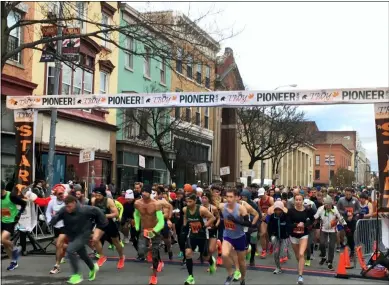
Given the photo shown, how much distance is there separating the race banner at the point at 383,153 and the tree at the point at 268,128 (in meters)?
27.2

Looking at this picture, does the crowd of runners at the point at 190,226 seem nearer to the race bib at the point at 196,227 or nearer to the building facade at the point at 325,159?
the race bib at the point at 196,227

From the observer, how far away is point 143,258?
41.1ft

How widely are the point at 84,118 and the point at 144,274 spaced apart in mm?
15866

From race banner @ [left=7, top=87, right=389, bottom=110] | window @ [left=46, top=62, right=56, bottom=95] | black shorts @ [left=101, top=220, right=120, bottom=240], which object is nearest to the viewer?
black shorts @ [left=101, top=220, right=120, bottom=240]

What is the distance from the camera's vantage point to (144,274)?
10.7 metres

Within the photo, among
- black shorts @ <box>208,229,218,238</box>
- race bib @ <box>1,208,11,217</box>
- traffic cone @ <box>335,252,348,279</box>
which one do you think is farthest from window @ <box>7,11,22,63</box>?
traffic cone @ <box>335,252,348,279</box>

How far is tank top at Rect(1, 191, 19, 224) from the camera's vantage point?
1103 cm

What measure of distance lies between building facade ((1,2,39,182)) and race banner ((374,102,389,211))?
46.7 feet

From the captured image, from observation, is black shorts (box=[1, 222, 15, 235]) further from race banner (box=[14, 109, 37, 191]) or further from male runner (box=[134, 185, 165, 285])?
race banner (box=[14, 109, 37, 191])

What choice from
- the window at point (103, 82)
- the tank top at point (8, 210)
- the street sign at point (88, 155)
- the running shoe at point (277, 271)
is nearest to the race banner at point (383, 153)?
the running shoe at point (277, 271)

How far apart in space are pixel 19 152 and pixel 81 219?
566 cm

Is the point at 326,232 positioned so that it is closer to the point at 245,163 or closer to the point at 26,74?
the point at 26,74

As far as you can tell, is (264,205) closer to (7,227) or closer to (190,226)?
(190,226)

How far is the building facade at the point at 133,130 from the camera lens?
1139 inches
